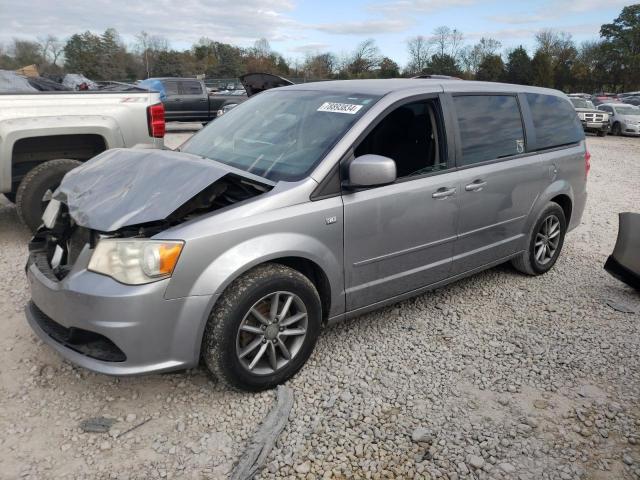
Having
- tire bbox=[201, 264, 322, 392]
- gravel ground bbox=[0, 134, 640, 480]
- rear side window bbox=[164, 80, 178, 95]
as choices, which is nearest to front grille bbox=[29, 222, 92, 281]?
gravel ground bbox=[0, 134, 640, 480]

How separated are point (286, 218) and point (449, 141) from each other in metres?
1.56

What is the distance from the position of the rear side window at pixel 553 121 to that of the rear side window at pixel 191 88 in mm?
13864

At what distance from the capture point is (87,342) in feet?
9.08

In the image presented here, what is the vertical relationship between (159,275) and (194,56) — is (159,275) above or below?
below

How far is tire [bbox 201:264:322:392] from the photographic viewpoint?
8.96 ft

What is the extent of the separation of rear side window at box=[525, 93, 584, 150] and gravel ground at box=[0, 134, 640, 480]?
159 centimetres

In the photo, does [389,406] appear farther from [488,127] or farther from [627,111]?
[627,111]

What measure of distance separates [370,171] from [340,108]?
26.8 inches

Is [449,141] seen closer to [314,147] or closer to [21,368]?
[314,147]

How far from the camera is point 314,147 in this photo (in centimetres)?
323

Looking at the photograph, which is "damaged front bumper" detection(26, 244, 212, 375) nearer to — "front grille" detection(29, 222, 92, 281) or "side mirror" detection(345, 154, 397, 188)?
"front grille" detection(29, 222, 92, 281)

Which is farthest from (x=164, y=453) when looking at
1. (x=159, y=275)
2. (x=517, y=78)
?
(x=517, y=78)

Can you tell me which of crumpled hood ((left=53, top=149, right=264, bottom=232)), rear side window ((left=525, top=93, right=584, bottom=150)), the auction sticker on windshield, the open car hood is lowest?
crumpled hood ((left=53, top=149, right=264, bottom=232))

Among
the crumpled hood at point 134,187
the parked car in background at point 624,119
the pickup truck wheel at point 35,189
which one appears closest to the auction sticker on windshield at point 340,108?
the crumpled hood at point 134,187
